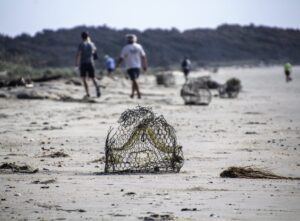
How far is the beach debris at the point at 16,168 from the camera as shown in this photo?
7.49 m

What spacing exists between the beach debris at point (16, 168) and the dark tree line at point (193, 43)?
108 metres

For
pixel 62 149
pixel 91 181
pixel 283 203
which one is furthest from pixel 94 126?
pixel 283 203

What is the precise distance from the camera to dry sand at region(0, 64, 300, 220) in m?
5.52

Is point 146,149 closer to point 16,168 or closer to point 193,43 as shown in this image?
point 16,168

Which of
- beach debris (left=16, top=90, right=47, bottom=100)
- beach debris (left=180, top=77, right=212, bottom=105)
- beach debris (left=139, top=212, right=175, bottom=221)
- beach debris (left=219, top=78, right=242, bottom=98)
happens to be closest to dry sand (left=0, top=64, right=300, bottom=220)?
beach debris (left=139, top=212, right=175, bottom=221)

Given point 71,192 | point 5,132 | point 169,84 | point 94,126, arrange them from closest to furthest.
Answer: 1. point 71,192
2. point 5,132
3. point 94,126
4. point 169,84

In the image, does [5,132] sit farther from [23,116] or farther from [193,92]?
[193,92]

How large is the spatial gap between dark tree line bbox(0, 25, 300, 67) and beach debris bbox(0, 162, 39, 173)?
108 m

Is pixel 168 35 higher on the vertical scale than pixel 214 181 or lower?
higher

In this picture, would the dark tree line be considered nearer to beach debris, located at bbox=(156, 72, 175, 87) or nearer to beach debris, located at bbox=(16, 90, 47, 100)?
beach debris, located at bbox=(156, 72, 175, 87)

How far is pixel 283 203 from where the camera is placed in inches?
228

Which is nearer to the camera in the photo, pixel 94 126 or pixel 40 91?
pixel 94 126

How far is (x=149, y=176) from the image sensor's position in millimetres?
7180

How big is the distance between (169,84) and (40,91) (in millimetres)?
18000
